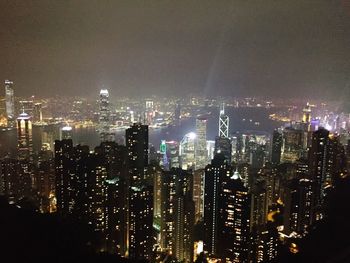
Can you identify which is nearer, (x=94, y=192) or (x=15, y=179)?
(x=94, y=192)

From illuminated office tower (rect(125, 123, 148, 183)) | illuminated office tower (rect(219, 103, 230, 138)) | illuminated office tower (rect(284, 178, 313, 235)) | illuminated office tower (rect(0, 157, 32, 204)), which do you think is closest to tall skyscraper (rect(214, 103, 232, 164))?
illuminated office tower (rect(219, 103, 230, 138))

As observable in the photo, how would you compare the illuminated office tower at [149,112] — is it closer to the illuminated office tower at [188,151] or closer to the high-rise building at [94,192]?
the illuminated office tower at [188,151]

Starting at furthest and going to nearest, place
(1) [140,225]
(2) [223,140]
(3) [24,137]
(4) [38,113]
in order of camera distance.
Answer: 1. (2) [223,140]
2. (3) [24,137]
3. (4) [38,113]
4. (1) [140,225]

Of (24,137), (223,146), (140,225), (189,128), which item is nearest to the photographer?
(140,225)

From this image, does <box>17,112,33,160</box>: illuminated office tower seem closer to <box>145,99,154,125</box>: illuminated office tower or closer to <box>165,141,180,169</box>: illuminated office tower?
<box>145,99,154,125</box>: illuminated office tower

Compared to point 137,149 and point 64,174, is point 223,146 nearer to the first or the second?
point 137,149

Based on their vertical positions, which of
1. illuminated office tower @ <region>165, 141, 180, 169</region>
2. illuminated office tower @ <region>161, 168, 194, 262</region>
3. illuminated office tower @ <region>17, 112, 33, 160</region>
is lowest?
illuminated office tower @ <region>161, 168, 194, 262</region>

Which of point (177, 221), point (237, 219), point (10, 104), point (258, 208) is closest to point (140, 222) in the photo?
point (177, 221)
